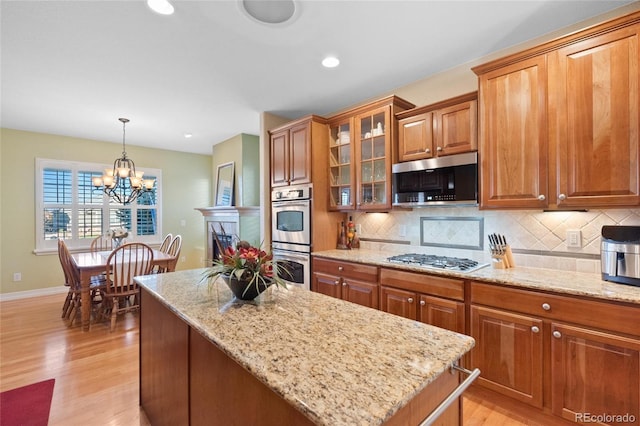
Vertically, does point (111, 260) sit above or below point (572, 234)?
below

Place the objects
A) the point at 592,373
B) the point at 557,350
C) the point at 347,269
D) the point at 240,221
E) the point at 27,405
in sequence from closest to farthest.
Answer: the point at 592,373 → the point at 557,350 → the point at 27,405 → the point at 347,269 → the point at 240,221

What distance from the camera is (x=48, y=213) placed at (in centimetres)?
488

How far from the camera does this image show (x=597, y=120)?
1.80 m

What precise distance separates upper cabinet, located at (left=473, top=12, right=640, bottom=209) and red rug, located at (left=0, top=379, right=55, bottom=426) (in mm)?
3411

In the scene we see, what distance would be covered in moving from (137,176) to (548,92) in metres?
4.72

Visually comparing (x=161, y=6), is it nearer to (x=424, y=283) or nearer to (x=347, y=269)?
(x=347, y=269)

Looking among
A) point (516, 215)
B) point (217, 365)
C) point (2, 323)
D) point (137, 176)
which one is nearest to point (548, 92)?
point (516, 215)

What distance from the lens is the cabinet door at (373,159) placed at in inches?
113

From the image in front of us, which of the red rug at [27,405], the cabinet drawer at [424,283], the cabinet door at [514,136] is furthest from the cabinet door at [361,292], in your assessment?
the red rug at [27,405]

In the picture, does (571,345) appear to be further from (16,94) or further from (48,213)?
(48,213)

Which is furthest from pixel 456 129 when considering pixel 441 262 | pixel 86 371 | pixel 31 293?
pixel 31 293

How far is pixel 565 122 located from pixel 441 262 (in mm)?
1242

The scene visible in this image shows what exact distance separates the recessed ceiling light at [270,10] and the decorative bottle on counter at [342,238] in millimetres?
2163

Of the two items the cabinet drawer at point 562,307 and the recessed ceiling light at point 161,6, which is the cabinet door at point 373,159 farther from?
the recessed ceiling light at point 161,6
